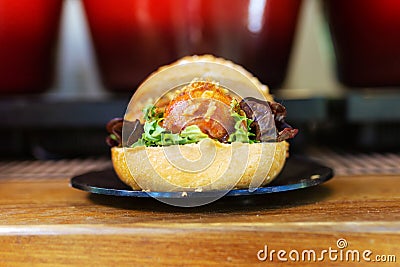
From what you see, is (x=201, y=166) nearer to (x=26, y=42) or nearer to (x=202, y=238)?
(x=202, y=238)

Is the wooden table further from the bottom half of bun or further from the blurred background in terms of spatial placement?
the blurred background

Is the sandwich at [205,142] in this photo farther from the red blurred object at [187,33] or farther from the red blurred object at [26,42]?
the red blurred object at [26,42]

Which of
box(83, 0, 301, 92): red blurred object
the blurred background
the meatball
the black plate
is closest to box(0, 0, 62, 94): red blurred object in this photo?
the blurred background

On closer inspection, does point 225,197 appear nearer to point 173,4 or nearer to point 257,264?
point 257,264

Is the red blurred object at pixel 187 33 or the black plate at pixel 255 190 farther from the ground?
the red blurred object at pixel 187 33

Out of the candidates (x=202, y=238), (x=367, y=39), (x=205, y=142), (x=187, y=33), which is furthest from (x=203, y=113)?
(x=367, y=39)

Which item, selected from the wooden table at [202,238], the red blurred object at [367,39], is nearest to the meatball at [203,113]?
the wooden table at [202,238]
